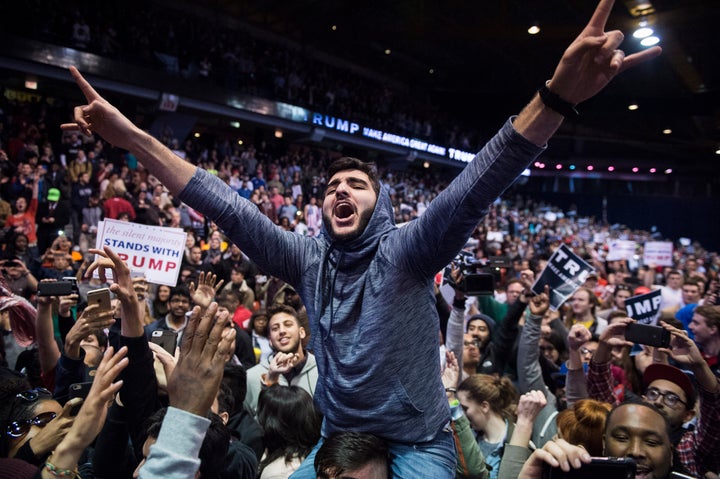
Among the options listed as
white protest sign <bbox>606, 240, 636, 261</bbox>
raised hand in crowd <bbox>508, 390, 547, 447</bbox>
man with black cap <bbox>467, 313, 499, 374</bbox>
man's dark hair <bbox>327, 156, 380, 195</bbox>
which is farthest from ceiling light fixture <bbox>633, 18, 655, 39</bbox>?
man's dark hair <bbox>327, 156, 380, 195</bbox>

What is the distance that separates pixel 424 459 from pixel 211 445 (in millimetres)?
780

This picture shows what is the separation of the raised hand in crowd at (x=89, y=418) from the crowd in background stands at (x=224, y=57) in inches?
506

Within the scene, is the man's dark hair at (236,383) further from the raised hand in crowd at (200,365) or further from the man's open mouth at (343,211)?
the raised hand in crowd at (200,365)

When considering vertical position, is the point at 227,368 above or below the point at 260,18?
below

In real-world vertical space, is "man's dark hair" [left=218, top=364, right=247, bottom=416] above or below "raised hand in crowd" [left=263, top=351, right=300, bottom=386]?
below

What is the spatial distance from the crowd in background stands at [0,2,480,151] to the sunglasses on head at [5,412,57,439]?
39.9 ft

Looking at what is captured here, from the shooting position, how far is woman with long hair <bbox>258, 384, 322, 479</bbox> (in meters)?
2.61

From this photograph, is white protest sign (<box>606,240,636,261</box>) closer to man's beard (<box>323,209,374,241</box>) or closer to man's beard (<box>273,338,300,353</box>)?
man's beard (<box>273,338,300,353</box>)

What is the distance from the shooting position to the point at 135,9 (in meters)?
15.4

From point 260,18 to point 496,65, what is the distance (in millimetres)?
9912

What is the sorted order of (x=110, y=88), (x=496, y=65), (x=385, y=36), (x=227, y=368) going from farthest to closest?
(x=496, y=65), (x=385, y=36), (x=110, y=88), (x=227, y=368)

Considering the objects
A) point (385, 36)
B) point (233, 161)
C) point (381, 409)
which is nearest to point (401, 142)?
point (385, 36)

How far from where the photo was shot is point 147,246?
16.4ft

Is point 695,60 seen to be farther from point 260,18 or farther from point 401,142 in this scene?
point 260,18
